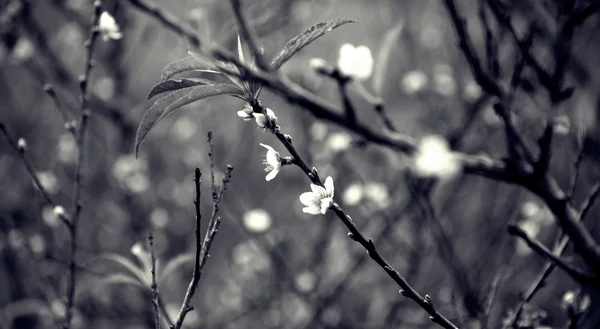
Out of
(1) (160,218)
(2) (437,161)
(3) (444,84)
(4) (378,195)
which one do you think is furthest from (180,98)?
(3) (444,84)

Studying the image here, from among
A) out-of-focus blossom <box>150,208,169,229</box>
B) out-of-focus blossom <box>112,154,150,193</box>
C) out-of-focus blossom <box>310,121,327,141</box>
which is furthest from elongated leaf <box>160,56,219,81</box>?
out-of-focus blossom <box>150,208,169,229</box>

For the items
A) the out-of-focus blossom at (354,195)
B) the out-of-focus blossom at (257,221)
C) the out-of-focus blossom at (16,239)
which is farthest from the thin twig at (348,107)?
the out-of-focus blossom at (16,239)

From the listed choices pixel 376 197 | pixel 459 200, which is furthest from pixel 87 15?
pixel 459 200

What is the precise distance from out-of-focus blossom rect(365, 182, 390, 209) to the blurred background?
0.01 m

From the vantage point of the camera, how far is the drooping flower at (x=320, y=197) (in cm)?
90

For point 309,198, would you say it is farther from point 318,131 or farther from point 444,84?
point 444,84

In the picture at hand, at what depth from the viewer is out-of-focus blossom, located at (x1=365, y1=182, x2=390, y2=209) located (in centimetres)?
213

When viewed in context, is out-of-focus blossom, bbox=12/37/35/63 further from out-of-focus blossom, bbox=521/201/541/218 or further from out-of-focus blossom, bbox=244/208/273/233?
out-of-focus blossom, bbox=521/201/541/218

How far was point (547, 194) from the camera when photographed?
73 centimetres

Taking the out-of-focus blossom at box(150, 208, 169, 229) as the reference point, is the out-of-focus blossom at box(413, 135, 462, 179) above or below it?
below

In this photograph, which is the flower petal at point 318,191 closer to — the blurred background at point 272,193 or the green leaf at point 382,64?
the green leaf at point 382,64

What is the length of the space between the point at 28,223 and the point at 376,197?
6.89 ft


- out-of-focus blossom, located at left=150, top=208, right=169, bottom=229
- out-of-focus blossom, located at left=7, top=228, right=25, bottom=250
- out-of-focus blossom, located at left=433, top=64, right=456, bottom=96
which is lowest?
out-of-focus blossom, located at left=7, top=228, right=25, bottom=250

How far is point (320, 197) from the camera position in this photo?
0.94 meters
